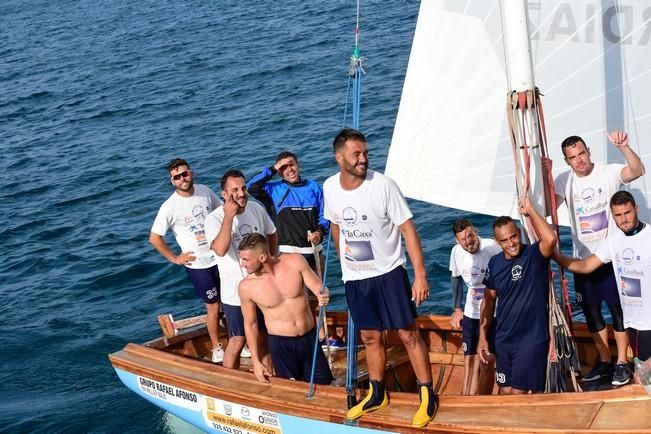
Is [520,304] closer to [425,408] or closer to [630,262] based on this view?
[630,262]

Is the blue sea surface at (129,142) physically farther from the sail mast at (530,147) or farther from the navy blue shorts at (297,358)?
the sail mast at (530,147)

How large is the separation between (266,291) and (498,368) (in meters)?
1.77

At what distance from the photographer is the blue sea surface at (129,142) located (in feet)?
37.7

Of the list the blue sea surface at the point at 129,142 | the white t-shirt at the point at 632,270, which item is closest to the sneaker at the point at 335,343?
the blue sea surface at the point at 129,142

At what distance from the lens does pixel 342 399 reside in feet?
23.3

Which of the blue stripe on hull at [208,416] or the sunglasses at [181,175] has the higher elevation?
the sunglasses at [181,175]

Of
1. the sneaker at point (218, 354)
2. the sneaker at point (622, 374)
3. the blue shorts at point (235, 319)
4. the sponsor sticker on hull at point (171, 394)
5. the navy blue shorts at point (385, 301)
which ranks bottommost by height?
the sponsor sticker on hull at point (171, 394)

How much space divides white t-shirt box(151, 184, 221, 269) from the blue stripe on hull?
1.13 m

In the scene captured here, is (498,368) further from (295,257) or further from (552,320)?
(295,257)

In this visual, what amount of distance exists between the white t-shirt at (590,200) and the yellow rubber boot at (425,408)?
1.65 m

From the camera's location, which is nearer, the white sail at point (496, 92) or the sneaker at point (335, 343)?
the white sail at point (496, 92)

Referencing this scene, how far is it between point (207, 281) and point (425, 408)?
2.85m

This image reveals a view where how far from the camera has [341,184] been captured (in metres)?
6.40

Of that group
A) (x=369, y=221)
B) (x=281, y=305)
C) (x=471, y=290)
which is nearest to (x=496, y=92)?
(x=471, y=290)
